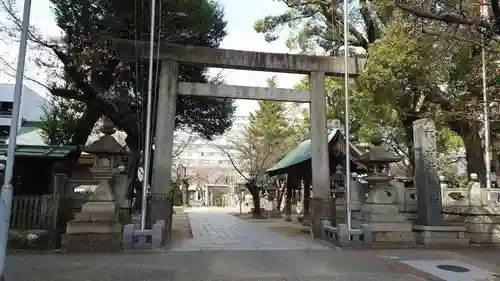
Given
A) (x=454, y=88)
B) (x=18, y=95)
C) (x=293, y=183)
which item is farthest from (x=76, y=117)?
(x=454, y=88)

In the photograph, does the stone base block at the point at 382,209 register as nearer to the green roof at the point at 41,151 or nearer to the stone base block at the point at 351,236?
the stone base block at the point at 351,236

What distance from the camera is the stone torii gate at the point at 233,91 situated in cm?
1359

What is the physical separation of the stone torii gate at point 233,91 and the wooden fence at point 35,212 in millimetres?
2790

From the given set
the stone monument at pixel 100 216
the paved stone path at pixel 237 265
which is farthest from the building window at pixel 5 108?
the paved stone path at pixel 237 265

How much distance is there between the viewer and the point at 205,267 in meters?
9.16

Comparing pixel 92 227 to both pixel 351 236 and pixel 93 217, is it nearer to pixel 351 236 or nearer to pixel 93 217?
pixel 93 217

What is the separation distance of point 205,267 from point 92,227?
12.9 ft

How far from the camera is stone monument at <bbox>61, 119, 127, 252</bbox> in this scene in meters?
11.2

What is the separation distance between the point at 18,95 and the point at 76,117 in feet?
37.7

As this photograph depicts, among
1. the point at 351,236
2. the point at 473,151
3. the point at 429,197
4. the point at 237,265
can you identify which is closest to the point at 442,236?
the point at 429,197

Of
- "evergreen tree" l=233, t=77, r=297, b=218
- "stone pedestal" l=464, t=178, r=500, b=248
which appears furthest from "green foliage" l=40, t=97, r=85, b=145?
"stone pedestal" l=464, t=178, r=500, b=248

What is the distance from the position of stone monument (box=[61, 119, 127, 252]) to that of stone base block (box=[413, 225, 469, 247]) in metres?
8.77

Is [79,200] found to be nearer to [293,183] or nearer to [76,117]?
[76,117]

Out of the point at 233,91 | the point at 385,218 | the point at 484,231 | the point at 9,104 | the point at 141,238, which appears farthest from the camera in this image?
the point at 9,104
